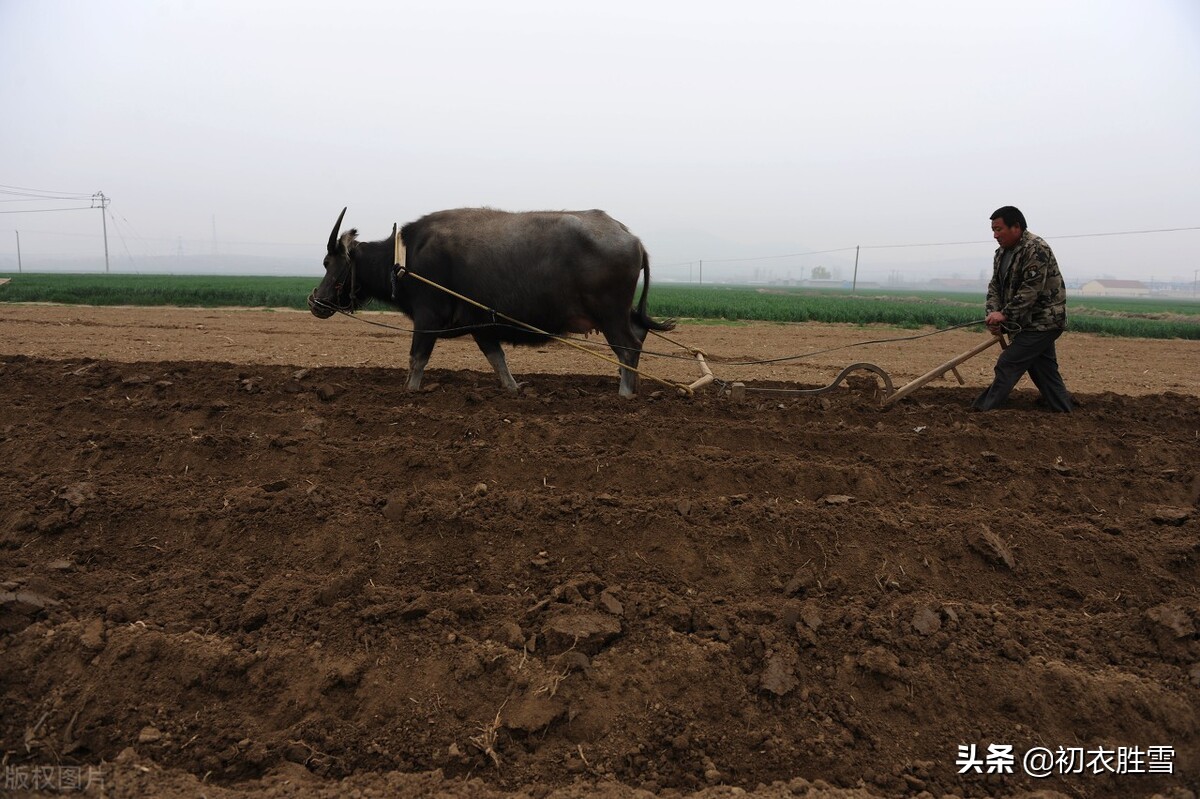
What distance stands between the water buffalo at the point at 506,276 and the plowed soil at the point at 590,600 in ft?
4.74

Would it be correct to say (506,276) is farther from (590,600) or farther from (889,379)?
(590,600)

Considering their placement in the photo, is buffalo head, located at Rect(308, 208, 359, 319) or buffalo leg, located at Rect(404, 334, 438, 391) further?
buffalo head, located at Rect(308, 208, 359, 319)

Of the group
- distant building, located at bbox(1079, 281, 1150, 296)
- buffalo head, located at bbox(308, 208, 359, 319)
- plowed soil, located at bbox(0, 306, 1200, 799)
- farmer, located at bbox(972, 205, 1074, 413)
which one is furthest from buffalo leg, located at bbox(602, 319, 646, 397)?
distant building, located at bbox(1079, 281, 1150, 296)

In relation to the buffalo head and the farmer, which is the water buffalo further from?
the farmer

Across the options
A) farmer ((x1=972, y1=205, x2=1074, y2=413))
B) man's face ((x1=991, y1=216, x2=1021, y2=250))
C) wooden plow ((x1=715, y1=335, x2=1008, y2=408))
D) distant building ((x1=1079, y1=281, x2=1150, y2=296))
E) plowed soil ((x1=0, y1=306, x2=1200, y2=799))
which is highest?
distant building ((x1=1079, y1=281, x2=1150, y2=296))

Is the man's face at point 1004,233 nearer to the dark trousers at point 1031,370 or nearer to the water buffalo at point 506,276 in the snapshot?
the dark trousers at point 1031,370

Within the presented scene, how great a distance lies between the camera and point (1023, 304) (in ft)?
22.8

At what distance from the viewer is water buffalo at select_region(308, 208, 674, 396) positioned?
7781 mm

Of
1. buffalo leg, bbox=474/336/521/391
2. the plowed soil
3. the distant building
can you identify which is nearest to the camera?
the plowed soil

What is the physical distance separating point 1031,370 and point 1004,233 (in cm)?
145

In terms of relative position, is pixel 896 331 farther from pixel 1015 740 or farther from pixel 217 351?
pixel 1015 740

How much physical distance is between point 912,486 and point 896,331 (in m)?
18.2

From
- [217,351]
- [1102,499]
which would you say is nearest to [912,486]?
[1102,499]

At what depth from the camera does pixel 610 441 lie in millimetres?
6160
